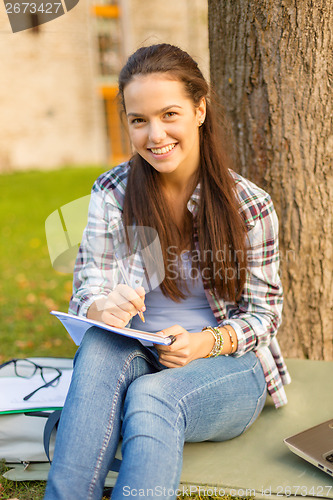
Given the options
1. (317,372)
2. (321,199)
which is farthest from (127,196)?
(317,372)

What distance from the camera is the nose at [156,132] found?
1876 millimetres

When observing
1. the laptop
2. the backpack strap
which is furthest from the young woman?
the backpack strap

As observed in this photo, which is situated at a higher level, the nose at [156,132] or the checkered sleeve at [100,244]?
the nose at [156,132]

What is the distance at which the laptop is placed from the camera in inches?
70.9

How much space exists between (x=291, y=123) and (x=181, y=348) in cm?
120

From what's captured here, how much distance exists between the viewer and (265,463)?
6.28 feet

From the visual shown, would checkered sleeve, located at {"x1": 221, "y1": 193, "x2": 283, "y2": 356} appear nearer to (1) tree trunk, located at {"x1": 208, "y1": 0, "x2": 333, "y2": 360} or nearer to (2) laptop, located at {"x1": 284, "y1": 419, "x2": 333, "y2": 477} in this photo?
(2) laptop, located at {"x1": 284, "y1": 419, "x2": 333, "y2": 477}

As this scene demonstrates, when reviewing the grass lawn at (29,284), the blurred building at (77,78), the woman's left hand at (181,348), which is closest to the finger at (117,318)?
the woman's left hand at (181,348)

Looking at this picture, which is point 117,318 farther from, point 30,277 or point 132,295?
point 30,277

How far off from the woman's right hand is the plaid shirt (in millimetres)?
141

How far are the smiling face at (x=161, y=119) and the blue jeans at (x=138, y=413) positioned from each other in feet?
2.21

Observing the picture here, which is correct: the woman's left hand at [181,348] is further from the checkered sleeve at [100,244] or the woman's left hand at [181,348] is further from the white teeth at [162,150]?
the white teeth at [162,150]

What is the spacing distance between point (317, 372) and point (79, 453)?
1291mm

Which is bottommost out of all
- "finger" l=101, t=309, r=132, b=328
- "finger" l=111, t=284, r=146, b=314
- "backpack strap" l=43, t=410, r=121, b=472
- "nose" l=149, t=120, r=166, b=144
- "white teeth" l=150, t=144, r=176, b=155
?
"backpack strap" l=43, t=410, r=121, b=472
